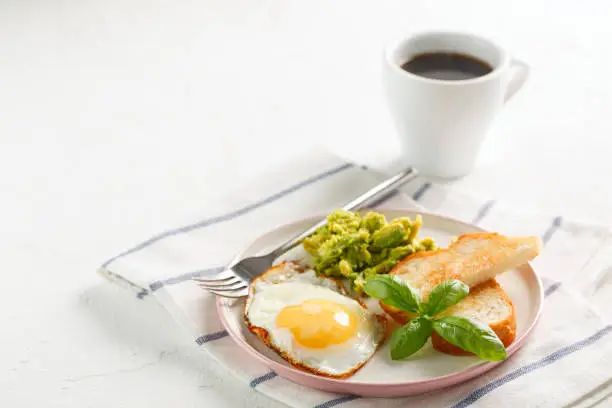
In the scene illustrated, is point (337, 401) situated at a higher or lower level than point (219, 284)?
lower

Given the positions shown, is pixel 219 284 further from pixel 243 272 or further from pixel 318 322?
pixel 318 322

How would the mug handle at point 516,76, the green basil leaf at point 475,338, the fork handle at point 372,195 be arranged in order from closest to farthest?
the green basil leaf at point 475,338 → the fork handle at point 372,195 → the mug handle at point 516,76

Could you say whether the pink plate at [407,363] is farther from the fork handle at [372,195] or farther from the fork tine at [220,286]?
the fork handle at [372,195]

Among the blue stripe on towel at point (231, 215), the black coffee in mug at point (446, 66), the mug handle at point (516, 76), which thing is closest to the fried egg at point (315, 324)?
the blue stripe on towel at point (231, 215)

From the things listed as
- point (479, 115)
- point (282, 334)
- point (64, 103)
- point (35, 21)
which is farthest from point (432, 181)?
point (35, 21)

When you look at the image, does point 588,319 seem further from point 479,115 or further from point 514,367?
point 479,115

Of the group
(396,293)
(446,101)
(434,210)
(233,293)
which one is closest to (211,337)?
(233,293)

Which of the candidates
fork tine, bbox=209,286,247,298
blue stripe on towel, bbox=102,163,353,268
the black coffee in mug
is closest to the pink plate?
fork tine, bbox=209,286,247,298

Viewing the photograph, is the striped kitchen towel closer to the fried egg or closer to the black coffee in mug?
the fried egg
